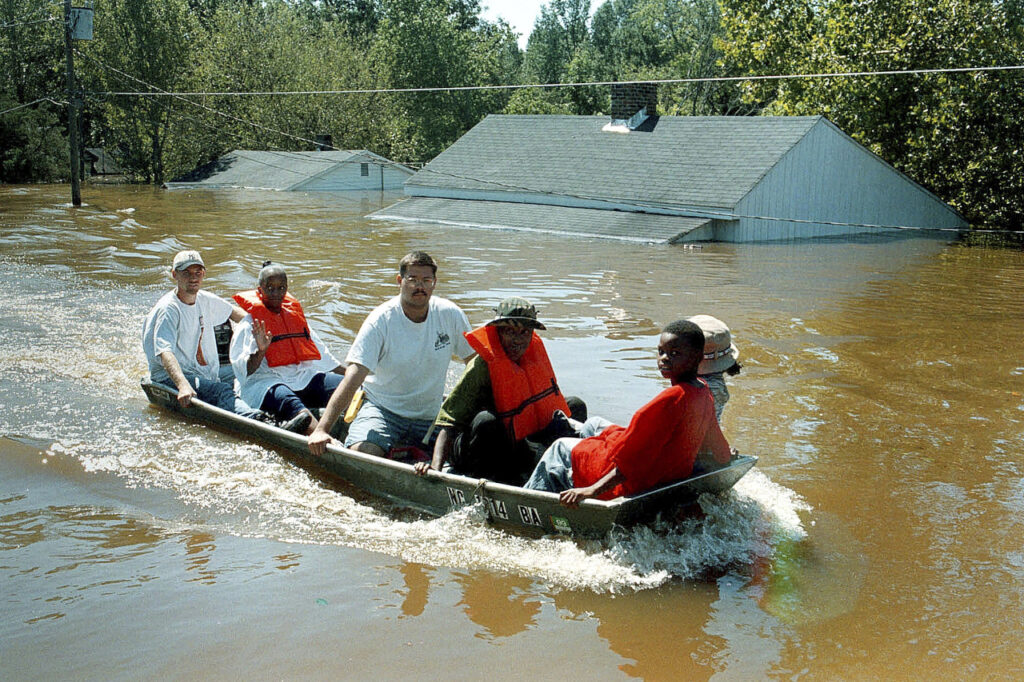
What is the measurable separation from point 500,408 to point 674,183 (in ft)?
73.6

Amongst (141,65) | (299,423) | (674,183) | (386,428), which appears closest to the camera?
(386,428)

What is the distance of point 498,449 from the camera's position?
6820mm

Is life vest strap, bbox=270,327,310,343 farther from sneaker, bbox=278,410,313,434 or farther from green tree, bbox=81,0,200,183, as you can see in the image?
green tree, bbox=81,0,200,183

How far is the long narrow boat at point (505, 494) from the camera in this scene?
6.05 m

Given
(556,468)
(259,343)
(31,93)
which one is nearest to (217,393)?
(259,343)

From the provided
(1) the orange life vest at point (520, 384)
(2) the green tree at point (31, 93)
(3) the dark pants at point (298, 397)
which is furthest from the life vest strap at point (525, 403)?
(2) the green tree at point (31, 93)

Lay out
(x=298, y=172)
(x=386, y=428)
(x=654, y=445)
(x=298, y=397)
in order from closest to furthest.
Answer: (x=654, y=445) < (x=386, y=428) < (x=298, y=397) < (x=298, y=172)

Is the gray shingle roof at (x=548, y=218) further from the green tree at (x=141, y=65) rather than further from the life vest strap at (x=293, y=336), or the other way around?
the green tree at (x=141, y=65)

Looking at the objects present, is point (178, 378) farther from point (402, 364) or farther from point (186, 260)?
point (402, 364)

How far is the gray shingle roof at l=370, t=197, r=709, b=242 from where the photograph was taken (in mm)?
26312

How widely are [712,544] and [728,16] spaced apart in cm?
3671

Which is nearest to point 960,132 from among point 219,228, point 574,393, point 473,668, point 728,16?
point 728,16

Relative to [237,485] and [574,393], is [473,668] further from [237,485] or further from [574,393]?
[574,393]

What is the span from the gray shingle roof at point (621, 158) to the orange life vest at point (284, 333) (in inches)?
745
